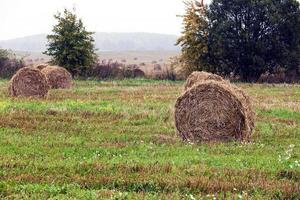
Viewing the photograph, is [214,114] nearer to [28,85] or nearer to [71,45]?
[28,85]

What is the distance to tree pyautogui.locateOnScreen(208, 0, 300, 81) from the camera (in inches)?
1919

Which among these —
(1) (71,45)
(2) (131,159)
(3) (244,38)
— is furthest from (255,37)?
(2) (131,159)

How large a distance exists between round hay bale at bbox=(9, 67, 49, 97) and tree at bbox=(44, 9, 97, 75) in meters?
19.1

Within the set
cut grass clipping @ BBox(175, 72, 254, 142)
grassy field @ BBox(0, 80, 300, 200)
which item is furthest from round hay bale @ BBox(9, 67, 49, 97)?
cut grass clipping @ BBox(175, 72, 254, 142)

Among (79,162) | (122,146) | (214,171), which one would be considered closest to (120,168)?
(79,162)

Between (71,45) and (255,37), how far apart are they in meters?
15.0

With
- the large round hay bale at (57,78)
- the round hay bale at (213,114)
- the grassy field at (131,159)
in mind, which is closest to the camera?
the grassy field at (131,159)

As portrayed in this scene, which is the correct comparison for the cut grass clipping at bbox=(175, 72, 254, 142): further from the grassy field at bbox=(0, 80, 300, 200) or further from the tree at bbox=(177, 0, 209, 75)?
the tree at bbox=(177, 0, 209, 75)

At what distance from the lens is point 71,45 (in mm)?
50125

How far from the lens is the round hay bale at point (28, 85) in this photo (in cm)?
3026

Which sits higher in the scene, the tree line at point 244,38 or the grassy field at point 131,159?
the tree line at point 244,38

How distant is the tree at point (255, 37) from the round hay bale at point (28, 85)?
71.2ft

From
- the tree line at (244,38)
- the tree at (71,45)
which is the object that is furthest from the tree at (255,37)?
the tree at (71,45)

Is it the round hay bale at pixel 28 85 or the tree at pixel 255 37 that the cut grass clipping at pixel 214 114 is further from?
the tree at pixel 255 37
